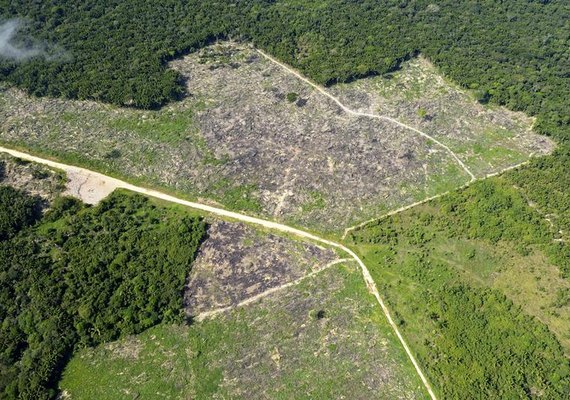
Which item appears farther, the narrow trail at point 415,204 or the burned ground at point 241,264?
the narrow trail at point 415,204

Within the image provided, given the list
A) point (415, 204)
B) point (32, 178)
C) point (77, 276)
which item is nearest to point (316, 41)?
point (415, 204)

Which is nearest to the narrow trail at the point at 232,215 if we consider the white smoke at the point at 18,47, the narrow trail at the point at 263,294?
the narrow trail at the point at 263,294

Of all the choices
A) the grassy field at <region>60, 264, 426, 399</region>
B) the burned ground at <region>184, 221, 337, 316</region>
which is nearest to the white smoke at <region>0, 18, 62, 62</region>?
the burned ground at <region>184, 221, 337, 316</region>

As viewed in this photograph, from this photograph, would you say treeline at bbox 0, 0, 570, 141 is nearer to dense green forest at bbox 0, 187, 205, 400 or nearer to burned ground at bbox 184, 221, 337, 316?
dense green forest at bbox 0, 187, 205, 400

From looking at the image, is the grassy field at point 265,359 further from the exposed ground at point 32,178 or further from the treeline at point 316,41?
the treeline at point 316,41

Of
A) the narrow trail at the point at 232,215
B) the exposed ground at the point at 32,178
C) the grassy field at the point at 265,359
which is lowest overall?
the grassy field at the point at 265,359

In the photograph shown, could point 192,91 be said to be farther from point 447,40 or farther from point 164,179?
point 447,40
